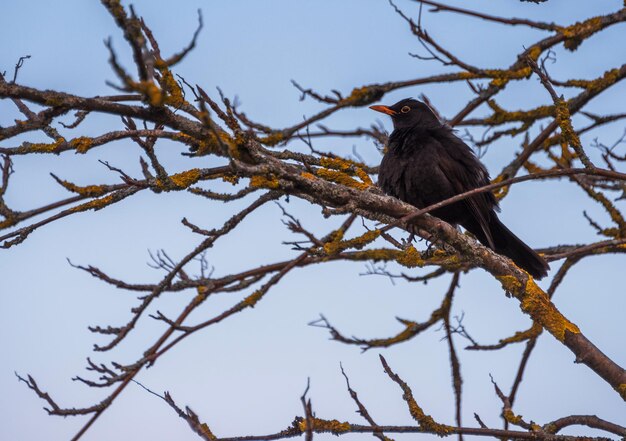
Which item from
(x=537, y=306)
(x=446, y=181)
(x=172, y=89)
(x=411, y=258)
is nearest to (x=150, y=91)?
(x=172, y=89)

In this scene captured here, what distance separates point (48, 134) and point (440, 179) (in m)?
2.74

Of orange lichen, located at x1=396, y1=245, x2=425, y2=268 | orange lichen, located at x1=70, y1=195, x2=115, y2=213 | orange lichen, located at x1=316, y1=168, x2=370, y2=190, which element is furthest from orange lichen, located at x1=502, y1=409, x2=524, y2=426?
orange lichen, located at x1=70, y1=195, x2=115, y2=213

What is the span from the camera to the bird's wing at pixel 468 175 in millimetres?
5242

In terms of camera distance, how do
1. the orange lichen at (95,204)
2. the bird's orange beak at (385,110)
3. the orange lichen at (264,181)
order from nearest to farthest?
the orange lichen at (264,181) < the orange lichen at (95,204) < the bird's orange beak at (385,110)

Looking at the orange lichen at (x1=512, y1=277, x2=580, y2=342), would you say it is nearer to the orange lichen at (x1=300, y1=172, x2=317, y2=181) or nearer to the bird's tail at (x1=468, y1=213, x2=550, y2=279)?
the bird's tail at (x1=468, y1=213, x2=550, y2=279)

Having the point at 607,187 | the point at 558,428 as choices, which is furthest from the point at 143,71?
the point at 607,187

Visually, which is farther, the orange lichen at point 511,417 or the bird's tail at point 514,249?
the bird's tail at point 514,249

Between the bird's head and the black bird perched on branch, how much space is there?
0.64ft

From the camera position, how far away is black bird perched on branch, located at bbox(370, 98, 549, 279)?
525 cm

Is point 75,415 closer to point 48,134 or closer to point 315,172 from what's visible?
point 48,134

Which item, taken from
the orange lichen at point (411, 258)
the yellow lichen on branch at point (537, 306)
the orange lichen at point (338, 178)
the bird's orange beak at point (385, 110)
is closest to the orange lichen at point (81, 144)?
the orange lichen at point (338, 178)

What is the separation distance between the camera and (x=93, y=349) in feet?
10.8

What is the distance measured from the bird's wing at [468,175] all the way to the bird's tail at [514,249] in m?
0.07

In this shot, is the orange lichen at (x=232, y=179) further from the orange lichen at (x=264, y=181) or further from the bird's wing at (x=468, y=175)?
the bird's wing at (x=468, y=175)
